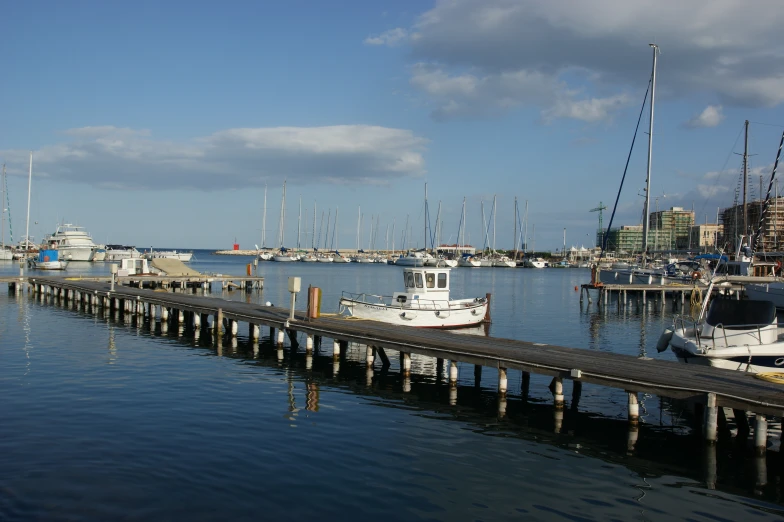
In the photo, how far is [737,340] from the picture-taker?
19.6 meters

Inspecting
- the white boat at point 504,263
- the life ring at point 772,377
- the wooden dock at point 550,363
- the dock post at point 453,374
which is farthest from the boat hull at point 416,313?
the white boat at point 504,263

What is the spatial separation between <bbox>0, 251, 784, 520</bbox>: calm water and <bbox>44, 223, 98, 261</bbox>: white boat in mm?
104273

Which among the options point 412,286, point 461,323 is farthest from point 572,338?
point 412,286

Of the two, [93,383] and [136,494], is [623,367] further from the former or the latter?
[93,383]

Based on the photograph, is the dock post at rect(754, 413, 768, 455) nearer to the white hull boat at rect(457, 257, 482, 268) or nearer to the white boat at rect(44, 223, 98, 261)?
the white boat at rect(44, 223, 98, 261)

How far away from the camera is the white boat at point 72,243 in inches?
4660

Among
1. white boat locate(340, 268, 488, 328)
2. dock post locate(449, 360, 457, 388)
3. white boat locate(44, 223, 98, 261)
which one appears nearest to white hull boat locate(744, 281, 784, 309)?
white boat locate(340, 268, 488, 328)

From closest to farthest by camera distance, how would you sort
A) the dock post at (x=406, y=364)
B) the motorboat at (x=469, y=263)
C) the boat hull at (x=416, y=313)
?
the dock post at (x=406, y=364)
the boat hull at (x=416, y=313)
the motorboat at (x=469, y=263)

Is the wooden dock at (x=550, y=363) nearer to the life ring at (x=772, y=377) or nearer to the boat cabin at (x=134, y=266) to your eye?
the life ring at (x=772, y=377)

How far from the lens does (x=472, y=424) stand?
1711 cm

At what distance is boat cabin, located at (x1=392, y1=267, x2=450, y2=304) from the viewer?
1332 inches

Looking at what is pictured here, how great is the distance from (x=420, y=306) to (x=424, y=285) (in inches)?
51.7

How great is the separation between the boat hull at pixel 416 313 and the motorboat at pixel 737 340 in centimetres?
1409

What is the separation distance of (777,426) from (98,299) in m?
41.2
